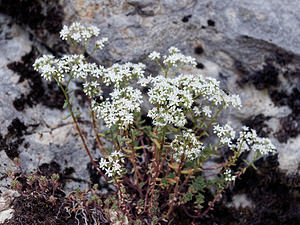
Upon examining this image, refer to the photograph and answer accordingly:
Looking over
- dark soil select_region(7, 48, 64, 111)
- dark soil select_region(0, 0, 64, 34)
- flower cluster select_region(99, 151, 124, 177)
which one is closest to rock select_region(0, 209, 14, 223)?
flower cluster select_region(99, 151, 124, 177)

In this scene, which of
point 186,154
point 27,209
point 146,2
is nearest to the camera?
point 186,154

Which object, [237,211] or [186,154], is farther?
[237,211]

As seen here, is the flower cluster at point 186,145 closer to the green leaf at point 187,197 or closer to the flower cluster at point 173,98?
the flower cluster at point 173,98

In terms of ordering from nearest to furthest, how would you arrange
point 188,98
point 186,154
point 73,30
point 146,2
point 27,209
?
→ point 188,98, point 186,154, point 27,209, point 73,30, point 146,2

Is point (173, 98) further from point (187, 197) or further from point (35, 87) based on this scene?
point (35, 87)

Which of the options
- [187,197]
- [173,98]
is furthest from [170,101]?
[187,197]

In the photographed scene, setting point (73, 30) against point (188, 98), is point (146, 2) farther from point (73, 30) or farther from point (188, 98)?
point (188, 98)

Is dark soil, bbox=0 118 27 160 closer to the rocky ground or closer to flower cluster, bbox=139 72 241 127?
the rocky ground

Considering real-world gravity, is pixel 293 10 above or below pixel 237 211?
above

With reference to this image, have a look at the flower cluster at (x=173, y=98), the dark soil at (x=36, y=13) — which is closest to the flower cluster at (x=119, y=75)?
the flower cluster at (x=173, y=98)

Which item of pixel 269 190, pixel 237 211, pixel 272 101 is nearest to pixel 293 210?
pixel 269 190
